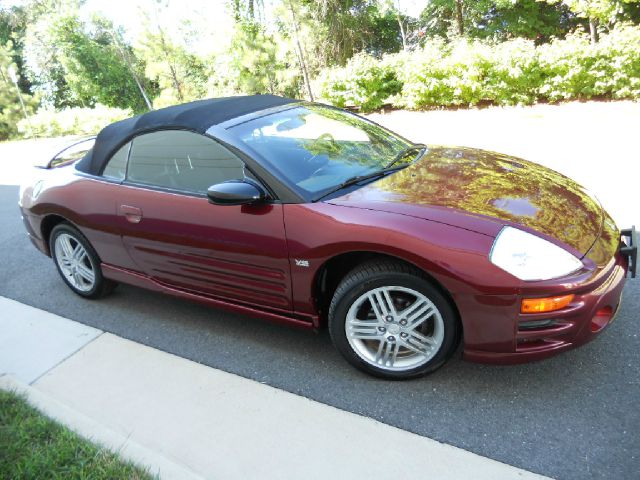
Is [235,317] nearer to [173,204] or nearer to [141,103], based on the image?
[173,204]

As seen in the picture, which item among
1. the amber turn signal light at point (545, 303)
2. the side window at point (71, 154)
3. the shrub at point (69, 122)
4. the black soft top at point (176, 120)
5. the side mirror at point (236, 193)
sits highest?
the black soft top at point (176, 120)

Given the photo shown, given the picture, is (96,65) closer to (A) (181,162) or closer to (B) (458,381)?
(A) (181,162)

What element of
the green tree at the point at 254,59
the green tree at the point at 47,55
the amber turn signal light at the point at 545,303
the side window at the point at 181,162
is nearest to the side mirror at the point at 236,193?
the side window at the point at 181,162

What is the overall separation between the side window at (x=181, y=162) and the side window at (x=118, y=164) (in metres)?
0.06

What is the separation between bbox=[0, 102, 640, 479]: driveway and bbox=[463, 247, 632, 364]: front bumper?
0.93 feet

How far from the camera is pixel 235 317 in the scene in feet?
12.3

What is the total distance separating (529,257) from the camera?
2387 mm

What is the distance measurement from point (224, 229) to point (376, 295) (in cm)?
96

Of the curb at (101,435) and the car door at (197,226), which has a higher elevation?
the car door at (197,226)

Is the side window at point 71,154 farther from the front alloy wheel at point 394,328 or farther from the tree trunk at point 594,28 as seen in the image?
the tree trunk at point 594,28

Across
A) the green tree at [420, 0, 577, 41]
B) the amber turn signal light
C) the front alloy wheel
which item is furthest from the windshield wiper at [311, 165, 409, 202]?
the green tree at [420, 0, 577, 41]

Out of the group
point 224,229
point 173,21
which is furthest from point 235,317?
point 173,21

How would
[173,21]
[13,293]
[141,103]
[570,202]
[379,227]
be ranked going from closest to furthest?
[379,227], [570,202], [13,293], [173,21], [141,103]

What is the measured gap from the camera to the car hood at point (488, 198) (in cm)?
255
